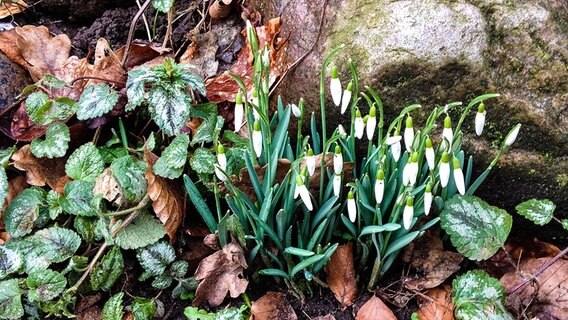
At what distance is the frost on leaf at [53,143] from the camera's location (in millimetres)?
2241

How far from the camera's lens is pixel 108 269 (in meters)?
2.08

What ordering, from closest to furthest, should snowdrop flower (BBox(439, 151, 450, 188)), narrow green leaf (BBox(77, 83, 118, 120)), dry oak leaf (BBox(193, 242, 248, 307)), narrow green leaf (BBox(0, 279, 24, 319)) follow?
snowdrop flower (BBox(439, 151, 450, 188))
narrow green leaf (BBox(0, 279, 24, 319))
dry oak leaf (BBox(193, 242, 248, 307))
narrow green leaf (BBox(77, 83, 118, 120))

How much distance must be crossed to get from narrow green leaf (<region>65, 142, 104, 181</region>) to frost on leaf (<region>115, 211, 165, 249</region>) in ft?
0.75

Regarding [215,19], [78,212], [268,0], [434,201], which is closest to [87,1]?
[215,19]

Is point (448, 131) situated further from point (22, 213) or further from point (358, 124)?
point (22, 213)

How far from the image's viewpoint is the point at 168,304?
2.17 m

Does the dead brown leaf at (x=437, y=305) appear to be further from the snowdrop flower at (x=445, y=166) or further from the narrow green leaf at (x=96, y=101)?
the narrow green leaf at (x=96, y=101)

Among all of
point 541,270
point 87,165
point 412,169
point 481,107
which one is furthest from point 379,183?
point 87,165

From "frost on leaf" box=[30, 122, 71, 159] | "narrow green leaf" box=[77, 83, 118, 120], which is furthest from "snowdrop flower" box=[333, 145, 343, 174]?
"frost on leaf" box=[30, 122, 71, 159]

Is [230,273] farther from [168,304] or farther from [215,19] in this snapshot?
[215,19]

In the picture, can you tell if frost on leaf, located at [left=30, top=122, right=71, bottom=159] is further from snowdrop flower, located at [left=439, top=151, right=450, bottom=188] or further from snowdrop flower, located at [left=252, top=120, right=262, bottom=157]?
snowdrop flower, located at [left=439, top=151, right=450, bottom=188]

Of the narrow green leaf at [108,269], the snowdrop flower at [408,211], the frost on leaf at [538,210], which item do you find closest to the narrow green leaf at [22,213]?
the narrow green leaf at [108,269]

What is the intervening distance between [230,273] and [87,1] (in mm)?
1426

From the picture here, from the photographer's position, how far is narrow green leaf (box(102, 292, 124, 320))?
6.68 ft
